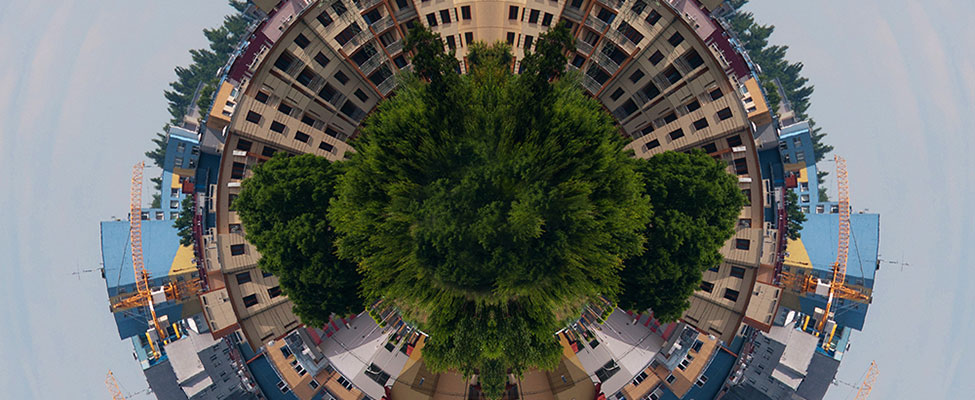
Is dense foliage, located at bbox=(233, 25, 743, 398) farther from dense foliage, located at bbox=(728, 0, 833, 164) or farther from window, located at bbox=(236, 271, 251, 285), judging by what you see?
dense foliage, located at bbox=(728, 0, 833, 164)

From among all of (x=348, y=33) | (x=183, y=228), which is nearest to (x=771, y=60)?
(x=348, y=33)

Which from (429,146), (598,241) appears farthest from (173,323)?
(598,241)

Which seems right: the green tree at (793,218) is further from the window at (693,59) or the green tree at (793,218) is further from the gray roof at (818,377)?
the window at (693,59)

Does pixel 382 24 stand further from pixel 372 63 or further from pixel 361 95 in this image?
pixel 361 95

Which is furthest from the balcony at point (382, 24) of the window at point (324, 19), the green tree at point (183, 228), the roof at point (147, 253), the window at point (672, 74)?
the roof at point (147, 253)

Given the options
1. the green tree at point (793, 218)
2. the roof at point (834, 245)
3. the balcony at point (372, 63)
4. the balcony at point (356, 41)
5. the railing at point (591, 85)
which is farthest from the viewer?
the green tree at point (793, 218)
